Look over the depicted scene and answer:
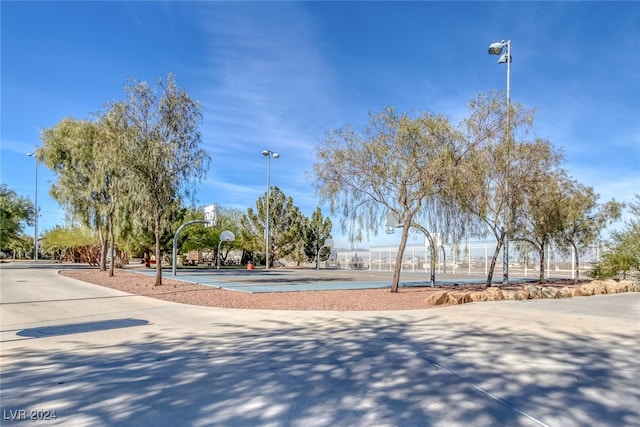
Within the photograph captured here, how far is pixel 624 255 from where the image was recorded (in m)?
19.4

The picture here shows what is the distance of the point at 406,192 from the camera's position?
14.5 meters

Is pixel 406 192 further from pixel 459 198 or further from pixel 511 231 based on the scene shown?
pixel 511 231

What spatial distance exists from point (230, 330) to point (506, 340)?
192 inches

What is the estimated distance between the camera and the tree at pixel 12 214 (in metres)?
31.9

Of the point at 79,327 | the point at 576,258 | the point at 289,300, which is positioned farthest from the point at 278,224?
the point at 79,327

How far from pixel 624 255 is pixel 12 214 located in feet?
132

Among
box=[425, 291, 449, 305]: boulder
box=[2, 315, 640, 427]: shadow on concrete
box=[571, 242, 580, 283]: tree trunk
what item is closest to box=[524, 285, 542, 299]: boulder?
box=[425, 291, 449, 305]: boulder

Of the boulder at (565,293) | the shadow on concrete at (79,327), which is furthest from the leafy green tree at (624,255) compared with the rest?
the shadow on concrete at (79,327)

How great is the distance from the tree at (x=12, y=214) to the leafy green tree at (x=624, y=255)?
3879 cm

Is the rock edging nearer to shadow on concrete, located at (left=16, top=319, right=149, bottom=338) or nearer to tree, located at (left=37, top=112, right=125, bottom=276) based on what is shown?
shadow on concrete, located at (left=16, top=319, right=149, bottom=338)

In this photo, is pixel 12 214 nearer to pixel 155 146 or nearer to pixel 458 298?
pixel 155 146

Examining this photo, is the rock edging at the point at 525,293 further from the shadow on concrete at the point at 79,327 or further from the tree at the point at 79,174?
the tree at the point at 79,174

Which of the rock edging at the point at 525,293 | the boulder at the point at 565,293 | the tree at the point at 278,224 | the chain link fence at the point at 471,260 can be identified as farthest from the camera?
the tree at the point at 278,224

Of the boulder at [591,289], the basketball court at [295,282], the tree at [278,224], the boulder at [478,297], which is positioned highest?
the tree at [278,224]
